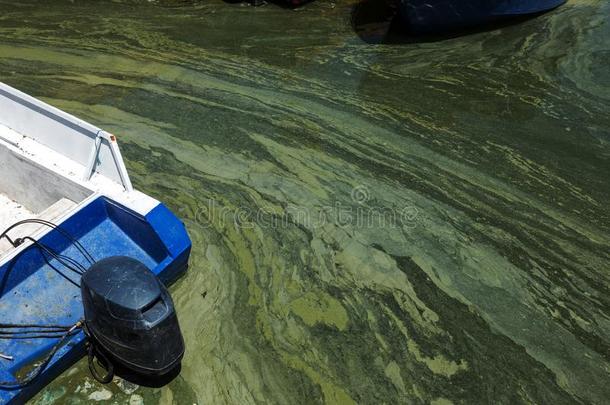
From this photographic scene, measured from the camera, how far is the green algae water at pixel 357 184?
230 cm

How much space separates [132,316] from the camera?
70.2 inches

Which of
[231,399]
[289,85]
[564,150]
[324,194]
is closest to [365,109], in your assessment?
[289,85]

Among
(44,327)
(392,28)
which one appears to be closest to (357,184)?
(44,327)

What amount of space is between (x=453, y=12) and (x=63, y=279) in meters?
3.86

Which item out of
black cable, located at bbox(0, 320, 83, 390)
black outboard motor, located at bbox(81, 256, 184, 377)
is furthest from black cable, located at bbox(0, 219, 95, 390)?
black outboard motor, located at bbox(81, 256, 184, 377)

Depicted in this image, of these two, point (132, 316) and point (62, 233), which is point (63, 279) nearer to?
point (62, 233)

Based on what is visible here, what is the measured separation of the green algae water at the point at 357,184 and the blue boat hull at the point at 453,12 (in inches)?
4.9

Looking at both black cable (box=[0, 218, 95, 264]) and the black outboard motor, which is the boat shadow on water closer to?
black cable (box=[0, 218, 95, 264])

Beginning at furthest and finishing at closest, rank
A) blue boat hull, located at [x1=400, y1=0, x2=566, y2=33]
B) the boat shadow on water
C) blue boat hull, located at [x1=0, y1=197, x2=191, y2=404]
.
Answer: the boat shadow on water
blue boat hull, located at [x1=400, y1=0, x2=566, y2=33]
blue boat hull, located at [x1=0, y1=197, x2=191, y2=404]

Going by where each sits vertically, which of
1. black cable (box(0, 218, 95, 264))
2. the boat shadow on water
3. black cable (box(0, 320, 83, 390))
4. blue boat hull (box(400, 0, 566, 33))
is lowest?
black cable (box(0, 320, 83, 390))

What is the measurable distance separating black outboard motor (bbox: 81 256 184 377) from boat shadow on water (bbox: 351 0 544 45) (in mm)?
3412

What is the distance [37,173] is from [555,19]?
4.52 meters

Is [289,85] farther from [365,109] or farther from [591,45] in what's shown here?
[591,45]

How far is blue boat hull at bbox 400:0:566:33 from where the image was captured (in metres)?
4.57
